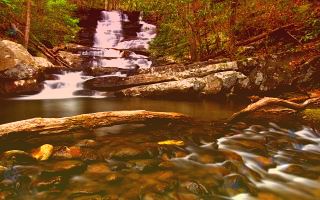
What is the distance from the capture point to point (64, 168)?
4.89 meters

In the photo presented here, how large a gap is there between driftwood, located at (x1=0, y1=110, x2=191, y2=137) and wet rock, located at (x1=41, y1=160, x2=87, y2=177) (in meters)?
1.46

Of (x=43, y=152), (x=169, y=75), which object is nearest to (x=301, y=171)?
(x=43, y=152)

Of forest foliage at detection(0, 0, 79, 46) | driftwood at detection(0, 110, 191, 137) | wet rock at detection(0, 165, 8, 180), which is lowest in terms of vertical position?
wet rock at detection(0, 165, 8, 180)

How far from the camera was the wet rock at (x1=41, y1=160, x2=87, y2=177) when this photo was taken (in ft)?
15.5

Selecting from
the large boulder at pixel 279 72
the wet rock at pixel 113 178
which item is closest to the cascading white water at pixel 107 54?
the large boulder at pixel 279 72

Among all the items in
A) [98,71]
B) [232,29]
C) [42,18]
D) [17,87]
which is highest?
[42,18]

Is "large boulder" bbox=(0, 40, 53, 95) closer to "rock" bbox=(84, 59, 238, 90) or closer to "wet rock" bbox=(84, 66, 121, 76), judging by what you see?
"wet rock" bbox=(84, 66, 121, 76)

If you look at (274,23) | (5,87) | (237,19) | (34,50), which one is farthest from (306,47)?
(34,50)

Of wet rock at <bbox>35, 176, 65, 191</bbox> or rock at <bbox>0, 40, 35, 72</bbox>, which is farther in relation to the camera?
rock at <bbox>0, 40, 35, 72</bbox>

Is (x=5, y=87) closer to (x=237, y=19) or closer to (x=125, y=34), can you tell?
(x=237, y=19)

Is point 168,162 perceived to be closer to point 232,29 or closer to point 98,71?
point 232,29

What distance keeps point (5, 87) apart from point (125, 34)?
12610 millimetres

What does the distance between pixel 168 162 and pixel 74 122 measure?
2.37 m

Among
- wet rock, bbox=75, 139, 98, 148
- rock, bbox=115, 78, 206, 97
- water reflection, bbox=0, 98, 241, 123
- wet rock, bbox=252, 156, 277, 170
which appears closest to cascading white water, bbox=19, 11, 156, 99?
water reflection, bbox=0, 98, 241, 123
